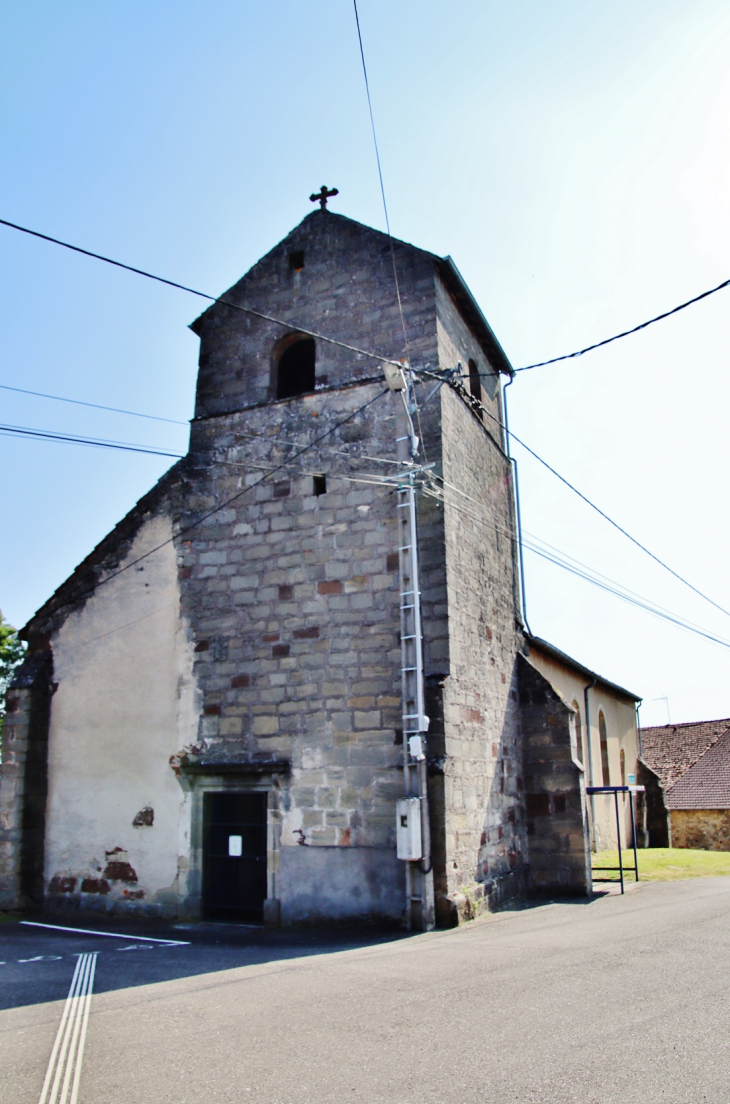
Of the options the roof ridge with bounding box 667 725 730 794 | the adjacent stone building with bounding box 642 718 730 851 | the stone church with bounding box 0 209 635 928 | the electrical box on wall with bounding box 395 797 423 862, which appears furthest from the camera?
the roof ridge with bounding box 667 725 730 794

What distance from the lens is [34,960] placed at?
331 inches

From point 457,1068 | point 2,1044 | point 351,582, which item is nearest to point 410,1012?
point 457,1068

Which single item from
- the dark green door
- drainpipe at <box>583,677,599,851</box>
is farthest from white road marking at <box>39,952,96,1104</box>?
drainpipe at <box>583,677,599,851</box>

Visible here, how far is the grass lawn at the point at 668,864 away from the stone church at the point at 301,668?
4.10 meters

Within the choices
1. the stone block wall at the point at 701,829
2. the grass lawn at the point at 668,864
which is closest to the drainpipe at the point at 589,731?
the grass lawn at the point at 668,864

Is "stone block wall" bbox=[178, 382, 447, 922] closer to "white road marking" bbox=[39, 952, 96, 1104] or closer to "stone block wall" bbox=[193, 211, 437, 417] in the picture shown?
"stone block wall" bbox=[193, 211, 437, 417]

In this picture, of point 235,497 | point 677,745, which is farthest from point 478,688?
point 677,745

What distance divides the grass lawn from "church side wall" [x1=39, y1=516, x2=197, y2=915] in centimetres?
883

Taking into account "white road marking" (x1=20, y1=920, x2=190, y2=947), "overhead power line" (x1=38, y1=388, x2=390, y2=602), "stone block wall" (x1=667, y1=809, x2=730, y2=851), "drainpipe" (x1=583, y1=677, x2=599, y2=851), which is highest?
"overhead power line" (x1=38, y1=388, x2=390, y2=602)

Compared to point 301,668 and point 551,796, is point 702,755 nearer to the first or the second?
point 551,796

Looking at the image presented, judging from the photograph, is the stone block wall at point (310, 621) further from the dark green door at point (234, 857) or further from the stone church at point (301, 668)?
the dark green door at point (234, 857)

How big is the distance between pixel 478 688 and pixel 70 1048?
7.68 meters

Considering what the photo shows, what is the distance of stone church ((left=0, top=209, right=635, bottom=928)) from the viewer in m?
10.7

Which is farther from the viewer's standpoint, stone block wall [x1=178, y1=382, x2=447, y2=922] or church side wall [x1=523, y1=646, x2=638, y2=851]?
church side wall [x1=523, y1=646, x2=638, y2=851]
